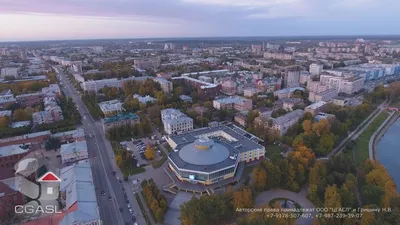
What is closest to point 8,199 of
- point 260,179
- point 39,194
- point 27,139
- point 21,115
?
point 39,194

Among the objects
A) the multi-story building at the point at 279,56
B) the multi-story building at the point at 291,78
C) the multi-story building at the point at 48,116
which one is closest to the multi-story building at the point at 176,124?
the multi-story building at the point at 48,116

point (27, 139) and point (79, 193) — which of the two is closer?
point (79, 193)

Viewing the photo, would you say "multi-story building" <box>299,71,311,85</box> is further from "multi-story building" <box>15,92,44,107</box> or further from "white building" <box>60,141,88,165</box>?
"multi-story building" <box>15,92,44,107</box>

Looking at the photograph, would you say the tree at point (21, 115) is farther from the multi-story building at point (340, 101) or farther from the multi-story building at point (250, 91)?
the multi-story building at point (340, 101)

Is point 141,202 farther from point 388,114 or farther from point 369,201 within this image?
point 388,114

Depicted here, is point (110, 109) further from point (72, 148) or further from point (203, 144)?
point (203, 144)

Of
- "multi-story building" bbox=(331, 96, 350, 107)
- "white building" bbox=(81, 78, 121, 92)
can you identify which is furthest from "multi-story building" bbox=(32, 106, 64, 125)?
"multi-story building" bbox=(331, 96, 350, 107)
